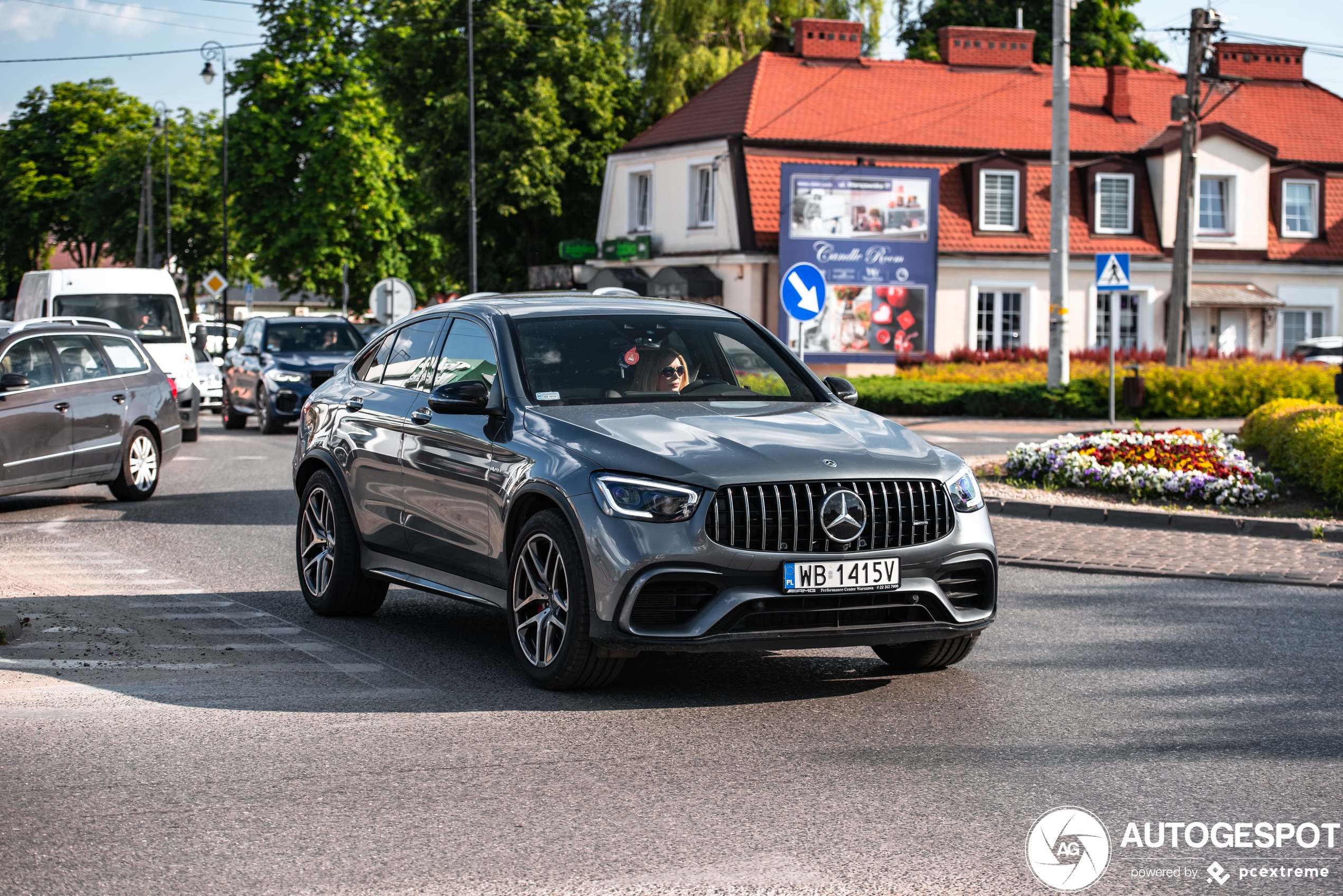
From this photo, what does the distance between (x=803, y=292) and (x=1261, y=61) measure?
34.2 meters

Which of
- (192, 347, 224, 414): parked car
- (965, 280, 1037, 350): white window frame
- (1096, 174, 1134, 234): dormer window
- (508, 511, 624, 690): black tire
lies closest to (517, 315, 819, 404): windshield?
(508, 511, 624, 690): black tire

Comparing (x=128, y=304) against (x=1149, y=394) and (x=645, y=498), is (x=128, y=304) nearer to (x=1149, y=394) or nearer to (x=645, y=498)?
(x=1149, y=394)

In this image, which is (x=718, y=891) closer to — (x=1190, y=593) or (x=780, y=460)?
(x=780, y=460)

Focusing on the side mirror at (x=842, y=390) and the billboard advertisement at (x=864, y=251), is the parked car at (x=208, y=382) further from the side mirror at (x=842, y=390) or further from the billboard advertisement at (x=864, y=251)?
the side mirror at (x=842, y=390)

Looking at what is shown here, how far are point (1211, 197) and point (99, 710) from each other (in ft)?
145

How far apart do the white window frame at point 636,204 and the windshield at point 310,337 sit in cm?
2088

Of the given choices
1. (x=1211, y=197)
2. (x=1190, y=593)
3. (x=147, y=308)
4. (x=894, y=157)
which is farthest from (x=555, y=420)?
(x=1211, y=197)

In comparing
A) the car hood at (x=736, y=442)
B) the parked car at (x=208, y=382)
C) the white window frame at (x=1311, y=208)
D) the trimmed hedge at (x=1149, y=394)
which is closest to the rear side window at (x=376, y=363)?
the car hood at (x=736, y=442)

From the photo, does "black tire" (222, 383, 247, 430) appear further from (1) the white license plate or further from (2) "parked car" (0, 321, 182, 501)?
(1) the white license plate

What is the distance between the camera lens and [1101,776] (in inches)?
225

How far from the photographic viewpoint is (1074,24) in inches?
2340

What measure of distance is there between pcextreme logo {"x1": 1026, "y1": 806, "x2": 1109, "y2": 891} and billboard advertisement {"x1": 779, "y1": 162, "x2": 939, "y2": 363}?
3652 cm

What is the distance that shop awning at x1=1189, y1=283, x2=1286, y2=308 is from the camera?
45281mm

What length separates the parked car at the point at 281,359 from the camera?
2661cm
